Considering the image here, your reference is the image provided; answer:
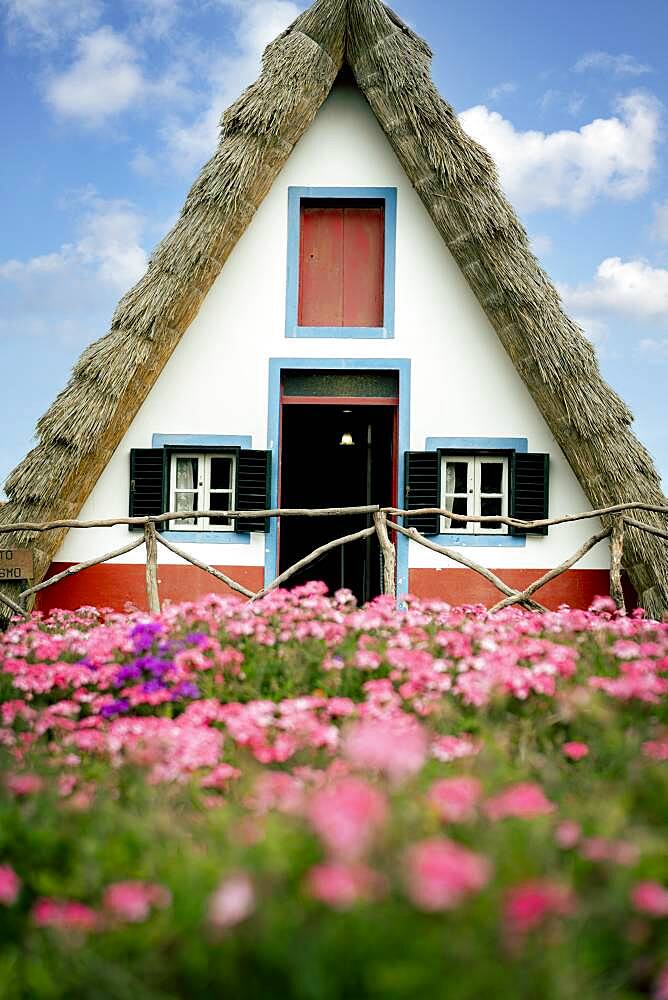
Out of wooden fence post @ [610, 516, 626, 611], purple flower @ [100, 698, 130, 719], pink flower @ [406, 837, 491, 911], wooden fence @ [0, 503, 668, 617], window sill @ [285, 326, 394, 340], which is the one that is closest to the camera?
pink flower @ [406, 837, 491, 911]

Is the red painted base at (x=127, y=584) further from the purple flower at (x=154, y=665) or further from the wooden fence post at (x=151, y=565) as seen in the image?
the purple flower at (x=154, y=665)

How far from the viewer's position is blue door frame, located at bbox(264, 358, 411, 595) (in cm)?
887

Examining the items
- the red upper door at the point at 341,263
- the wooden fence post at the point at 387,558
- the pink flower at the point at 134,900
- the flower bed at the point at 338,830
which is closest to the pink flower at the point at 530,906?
the flower bed at the point at 338,830

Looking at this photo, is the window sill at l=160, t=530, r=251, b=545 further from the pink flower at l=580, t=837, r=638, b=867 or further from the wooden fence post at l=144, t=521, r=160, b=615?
the pink flower at l=580, t=837, r=638, b=867

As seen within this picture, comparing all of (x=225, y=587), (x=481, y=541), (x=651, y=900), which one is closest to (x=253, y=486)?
(x=225, y=587)

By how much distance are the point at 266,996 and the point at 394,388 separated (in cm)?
803

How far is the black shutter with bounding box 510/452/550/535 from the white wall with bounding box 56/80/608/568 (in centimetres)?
12

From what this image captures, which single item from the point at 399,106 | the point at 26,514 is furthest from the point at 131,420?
the point at 399,106

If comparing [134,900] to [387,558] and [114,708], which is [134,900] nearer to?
[114,708]

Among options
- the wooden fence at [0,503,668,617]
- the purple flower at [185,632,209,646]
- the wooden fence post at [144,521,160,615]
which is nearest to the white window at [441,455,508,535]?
the wooden fence at [0,503,668,617]

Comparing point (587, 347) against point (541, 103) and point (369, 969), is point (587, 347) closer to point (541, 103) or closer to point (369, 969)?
point (541, 103)

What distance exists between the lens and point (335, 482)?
1420cm

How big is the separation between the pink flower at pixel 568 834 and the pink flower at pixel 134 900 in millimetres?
790

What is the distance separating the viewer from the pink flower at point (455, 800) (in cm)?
168
